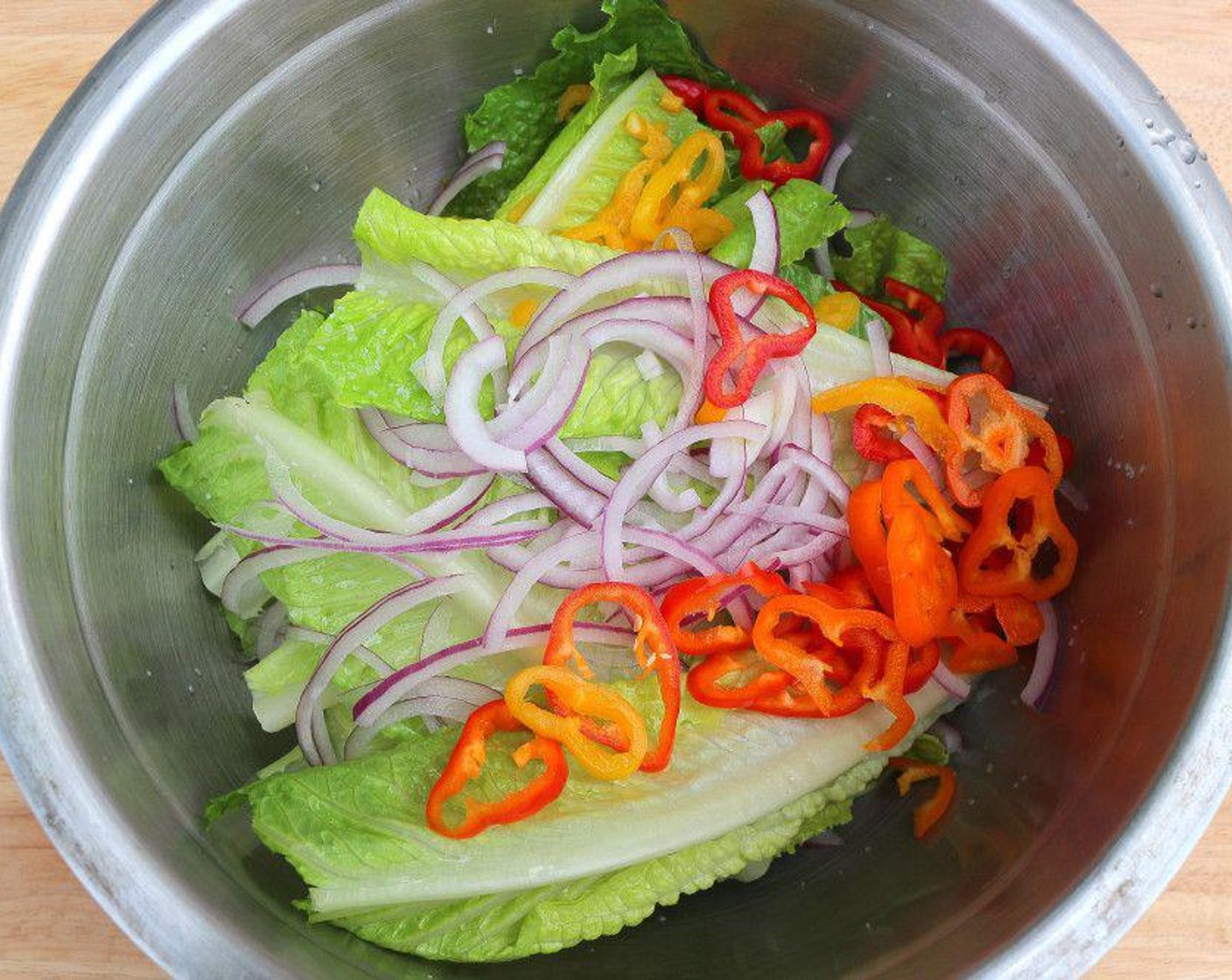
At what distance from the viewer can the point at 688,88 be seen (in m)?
1.91

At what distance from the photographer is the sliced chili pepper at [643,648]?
1.53 metres

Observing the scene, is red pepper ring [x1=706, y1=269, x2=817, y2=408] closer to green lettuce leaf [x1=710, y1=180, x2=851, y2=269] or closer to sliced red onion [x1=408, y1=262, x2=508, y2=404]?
green lettuce leaf [x1=710, y1=180, x2=851, y2=269]

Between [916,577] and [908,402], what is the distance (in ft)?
0.97

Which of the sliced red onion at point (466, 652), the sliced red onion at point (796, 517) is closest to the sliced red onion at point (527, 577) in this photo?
Answer: the sliced red onion at point (466, 652)

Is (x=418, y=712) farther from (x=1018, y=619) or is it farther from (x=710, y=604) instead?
(x=1018, y=619)

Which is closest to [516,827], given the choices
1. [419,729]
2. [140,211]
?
[419,729]

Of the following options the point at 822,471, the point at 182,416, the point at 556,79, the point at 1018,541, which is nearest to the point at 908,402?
the point at 822,471

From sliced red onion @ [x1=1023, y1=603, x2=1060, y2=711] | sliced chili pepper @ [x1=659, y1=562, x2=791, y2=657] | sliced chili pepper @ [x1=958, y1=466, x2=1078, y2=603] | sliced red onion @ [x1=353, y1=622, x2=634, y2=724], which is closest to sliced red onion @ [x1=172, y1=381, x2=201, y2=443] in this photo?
sliced red onion @ [x1=353, y1=622, x2=634, y2=724]

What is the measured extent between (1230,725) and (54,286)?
1.71 meters

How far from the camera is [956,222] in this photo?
6.17ft

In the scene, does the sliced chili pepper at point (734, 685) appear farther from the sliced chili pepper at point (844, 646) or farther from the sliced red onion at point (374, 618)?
the sliced red onion at point (374, 618)

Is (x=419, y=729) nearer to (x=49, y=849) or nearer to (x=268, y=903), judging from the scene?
(x=268, y=903)

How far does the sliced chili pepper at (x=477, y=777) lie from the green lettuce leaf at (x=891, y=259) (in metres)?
1.06

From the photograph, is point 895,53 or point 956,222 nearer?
point 895,53
